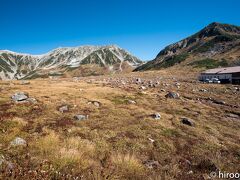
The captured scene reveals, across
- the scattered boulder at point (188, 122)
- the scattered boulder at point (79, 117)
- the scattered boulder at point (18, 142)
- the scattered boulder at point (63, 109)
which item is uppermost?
the scattered boulder at point (63, 109)

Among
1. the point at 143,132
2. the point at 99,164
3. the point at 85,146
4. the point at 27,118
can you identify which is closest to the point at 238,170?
the point at 143,132

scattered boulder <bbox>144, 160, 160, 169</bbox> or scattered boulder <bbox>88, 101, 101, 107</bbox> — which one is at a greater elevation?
scattered boulder <bbox>88, 101, 101, 107</bbox>

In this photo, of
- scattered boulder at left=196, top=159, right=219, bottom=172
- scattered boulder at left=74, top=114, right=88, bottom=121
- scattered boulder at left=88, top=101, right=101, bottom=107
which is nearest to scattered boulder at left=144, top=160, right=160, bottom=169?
scattered boulder at left=196, top=159, right=219, bottom=172

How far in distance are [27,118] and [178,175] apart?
47.9 ft

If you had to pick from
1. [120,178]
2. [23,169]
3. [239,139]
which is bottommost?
[239,139]

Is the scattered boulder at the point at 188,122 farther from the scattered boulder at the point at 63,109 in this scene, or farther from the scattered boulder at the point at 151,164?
the scattered boulder at the point at 63,109

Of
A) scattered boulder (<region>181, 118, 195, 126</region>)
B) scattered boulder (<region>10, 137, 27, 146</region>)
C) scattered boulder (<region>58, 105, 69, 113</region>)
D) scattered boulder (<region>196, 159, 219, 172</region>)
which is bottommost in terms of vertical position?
scattered boulder (<region>196, 159, 219, 172</region>)

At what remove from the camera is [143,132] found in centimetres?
1881

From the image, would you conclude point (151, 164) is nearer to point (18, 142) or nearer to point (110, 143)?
point (110, 143)

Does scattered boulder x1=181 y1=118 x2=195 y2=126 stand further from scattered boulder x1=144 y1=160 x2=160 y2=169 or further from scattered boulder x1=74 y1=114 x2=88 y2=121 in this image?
scattered boulder x1=74 y1=114 x2=88 y2=121

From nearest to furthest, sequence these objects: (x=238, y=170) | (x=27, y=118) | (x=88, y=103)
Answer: (x=238, y=170) < (x=27, y=118) < (x=88, y=103)

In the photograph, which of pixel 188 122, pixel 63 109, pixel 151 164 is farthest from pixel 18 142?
pixel 188 122

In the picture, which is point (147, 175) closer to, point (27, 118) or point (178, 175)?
point (178, 175)

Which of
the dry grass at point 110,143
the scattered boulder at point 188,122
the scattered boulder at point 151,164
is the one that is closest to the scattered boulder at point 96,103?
the dry grass at point 110,143
